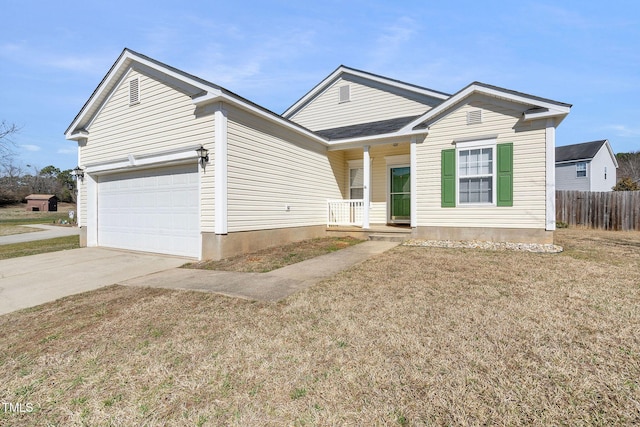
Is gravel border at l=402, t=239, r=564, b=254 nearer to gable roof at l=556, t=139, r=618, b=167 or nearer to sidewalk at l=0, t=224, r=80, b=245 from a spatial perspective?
sidewalk at l=0, t=224, r=80, b=245

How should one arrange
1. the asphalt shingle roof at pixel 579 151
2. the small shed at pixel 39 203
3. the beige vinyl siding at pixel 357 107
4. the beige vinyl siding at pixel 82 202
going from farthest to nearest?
the small shed at pixel 39 203
the asphalt shingle roof at pixel 579 151
the beige vinyl siding at pixel 357 107
the beige vinyl siding at pixel 82 202

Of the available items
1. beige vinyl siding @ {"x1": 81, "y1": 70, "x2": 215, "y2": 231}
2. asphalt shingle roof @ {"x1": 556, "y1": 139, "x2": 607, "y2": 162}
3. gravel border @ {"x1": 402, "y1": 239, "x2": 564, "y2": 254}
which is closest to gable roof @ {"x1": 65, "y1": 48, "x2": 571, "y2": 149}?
beige vinyl siding @ {"x1": 81, "y1": 70, "x2": 215, "y2": 231}

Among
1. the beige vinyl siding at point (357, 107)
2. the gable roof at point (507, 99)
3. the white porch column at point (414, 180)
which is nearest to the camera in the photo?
the gable roof at point (507, 99)

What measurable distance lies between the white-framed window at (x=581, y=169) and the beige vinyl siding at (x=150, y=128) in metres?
28.6

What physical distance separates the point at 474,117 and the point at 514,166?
1740 millimetres

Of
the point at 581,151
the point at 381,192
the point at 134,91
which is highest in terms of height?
the point at 581,151

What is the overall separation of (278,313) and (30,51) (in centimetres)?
1231

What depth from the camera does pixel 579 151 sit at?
81.1ft

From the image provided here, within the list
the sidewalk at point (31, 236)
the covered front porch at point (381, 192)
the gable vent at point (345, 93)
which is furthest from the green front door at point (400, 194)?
the sidewalk at point (31, 236)

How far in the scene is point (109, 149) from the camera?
31.5 feet

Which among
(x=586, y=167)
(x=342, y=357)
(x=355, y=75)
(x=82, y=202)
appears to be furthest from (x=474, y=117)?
(x=586, y=167)

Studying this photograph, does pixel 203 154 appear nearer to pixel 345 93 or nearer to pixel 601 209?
pixel 345 93

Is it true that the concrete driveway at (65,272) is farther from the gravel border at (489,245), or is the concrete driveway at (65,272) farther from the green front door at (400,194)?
the green front door at (400,194)

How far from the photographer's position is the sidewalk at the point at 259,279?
462 cm
